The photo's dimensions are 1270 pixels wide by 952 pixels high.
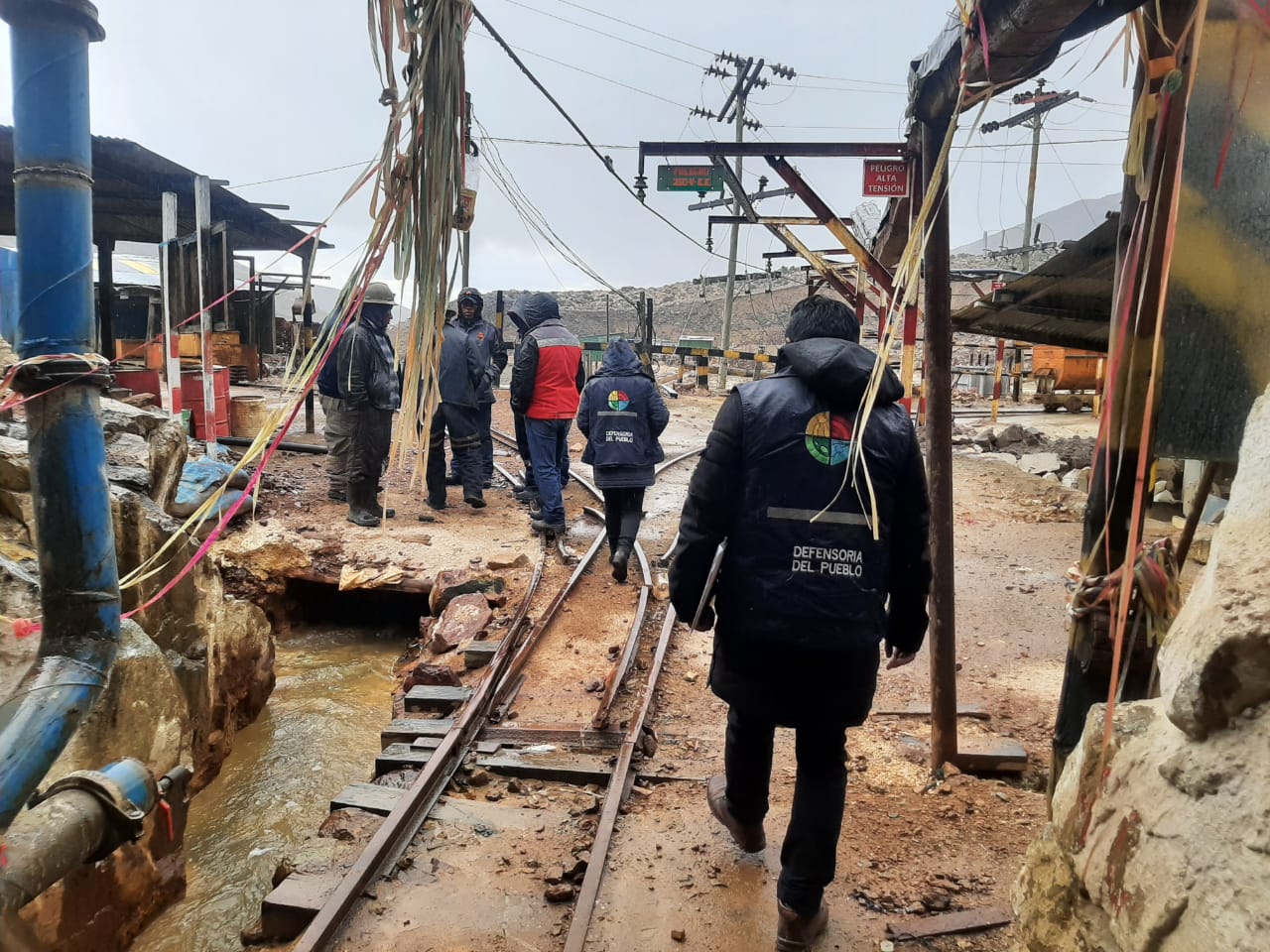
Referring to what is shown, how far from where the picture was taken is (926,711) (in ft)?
15.0

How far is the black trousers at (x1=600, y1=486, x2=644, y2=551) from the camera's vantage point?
6809mm

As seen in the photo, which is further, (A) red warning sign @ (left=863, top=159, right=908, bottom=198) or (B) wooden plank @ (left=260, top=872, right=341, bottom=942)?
(A) red warning sign @ (left=863, top=159, right=908, bottom=198)

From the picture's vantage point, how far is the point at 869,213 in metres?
10.2

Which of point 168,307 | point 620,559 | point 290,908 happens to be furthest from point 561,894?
point 168,307

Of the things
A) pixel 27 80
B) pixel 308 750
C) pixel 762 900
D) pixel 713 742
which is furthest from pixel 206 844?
pixel 27 80

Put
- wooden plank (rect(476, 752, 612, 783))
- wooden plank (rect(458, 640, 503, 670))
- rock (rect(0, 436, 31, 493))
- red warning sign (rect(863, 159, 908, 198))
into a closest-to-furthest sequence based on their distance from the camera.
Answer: rock (rect(0, 436, 31, 493)) → wooden plank (rect(476, 752, 612, 783)) → wooden plank (rect(458, 640, 503, 670)) → red warning sign (rect(863, 159, 908, 198))

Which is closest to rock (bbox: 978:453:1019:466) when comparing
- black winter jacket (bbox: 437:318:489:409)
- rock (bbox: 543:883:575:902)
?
black winter jacket (bbox: 437:318:489:409)

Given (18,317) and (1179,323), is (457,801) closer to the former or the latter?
(18,317)

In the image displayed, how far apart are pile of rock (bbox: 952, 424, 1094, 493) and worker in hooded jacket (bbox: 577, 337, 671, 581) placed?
23.1 feet

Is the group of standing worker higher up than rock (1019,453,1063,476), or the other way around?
the group of standing worker

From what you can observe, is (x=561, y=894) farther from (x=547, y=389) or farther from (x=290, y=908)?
(x=547, y=389)

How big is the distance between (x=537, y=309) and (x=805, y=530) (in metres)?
5.63

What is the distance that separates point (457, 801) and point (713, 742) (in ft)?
4.31

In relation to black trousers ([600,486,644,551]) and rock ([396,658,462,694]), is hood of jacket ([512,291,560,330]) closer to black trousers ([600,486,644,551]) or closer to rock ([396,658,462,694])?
black trousers ([600,486,644,551])
